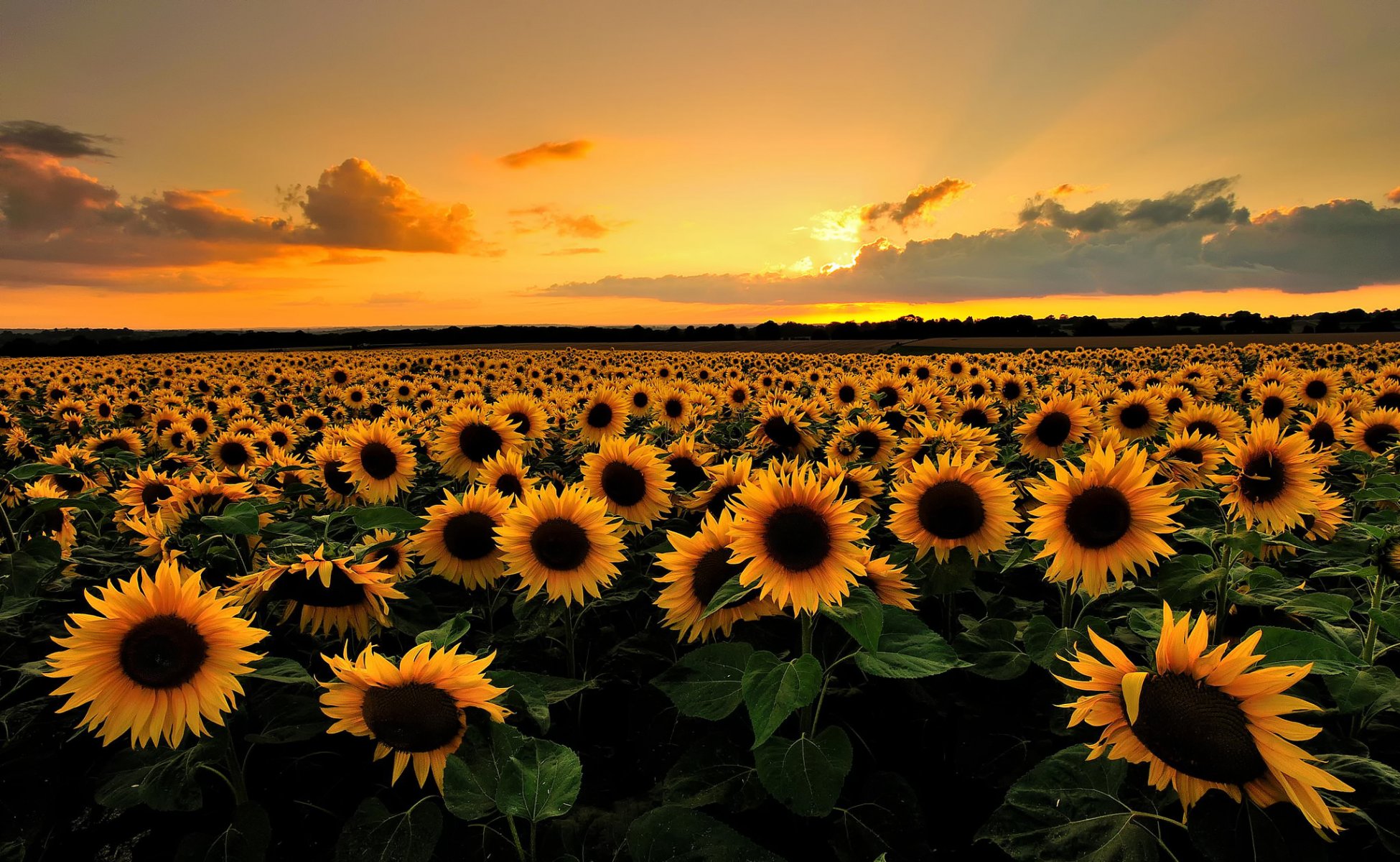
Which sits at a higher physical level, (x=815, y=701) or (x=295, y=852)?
(x=815, y=701)

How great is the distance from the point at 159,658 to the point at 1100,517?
3.48 metres

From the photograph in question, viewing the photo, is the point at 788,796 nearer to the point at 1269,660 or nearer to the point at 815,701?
the point at 815,701

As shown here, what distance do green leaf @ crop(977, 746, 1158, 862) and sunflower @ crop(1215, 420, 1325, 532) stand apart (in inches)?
78.8

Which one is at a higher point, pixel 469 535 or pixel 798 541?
pixel 798 541

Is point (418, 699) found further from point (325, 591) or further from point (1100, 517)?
point (1100, 517)

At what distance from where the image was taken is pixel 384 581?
2967 millimetres

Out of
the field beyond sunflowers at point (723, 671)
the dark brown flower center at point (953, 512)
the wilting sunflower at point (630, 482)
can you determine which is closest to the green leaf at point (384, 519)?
the field beyond sunflowers at point (723, 671)

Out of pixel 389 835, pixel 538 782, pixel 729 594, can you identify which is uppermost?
pixel 729 594

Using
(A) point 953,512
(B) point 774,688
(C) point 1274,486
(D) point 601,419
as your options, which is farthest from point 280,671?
(D) point 601,419

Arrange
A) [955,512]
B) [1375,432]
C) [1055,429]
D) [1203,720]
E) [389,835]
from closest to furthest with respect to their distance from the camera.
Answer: [1203,720]
[389,835]
[955,512]
[1375,432]
[1055,429]

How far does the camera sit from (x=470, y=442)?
582cm

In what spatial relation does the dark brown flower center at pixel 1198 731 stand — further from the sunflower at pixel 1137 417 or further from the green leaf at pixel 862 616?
the sunflower at pixel 1137 417

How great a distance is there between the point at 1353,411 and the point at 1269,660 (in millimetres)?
7426

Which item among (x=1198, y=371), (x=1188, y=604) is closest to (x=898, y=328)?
(x=1198, y=371)
